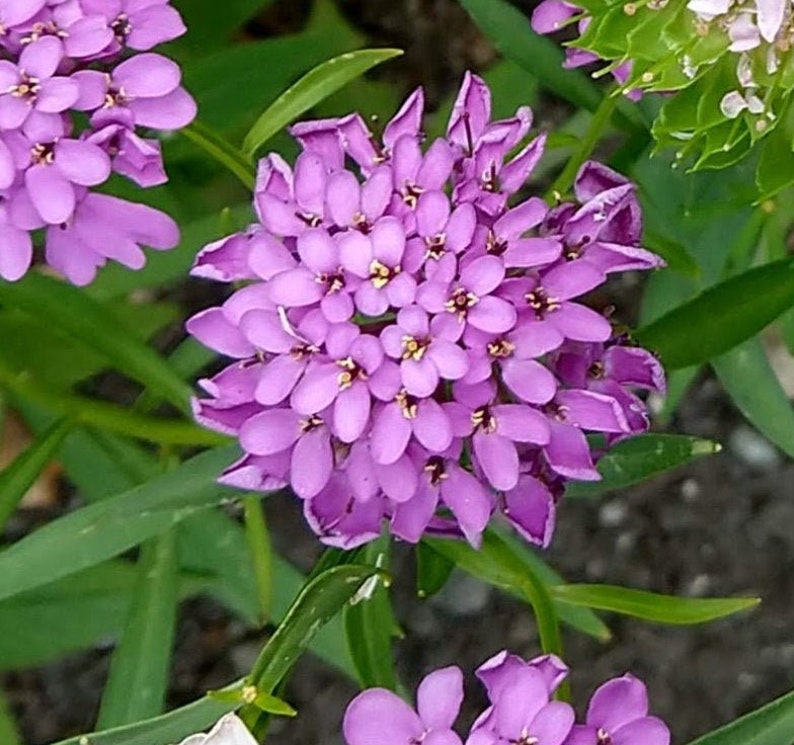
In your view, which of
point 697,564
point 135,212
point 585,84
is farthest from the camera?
point 697,564

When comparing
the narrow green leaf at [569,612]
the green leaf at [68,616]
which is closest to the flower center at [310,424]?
the narrow green leaf at [569,612]

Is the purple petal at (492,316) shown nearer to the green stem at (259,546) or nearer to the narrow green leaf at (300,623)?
the narrow green leaf at (300,623)

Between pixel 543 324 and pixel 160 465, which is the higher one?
pixel 543 324

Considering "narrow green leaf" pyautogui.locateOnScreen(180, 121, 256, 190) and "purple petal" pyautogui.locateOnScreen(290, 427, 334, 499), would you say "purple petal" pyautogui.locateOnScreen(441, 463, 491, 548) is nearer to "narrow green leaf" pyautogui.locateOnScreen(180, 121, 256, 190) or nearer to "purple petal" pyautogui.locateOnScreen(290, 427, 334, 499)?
"purple petal" pyautogui.locateOnScreen(290, 427, 334, 499)

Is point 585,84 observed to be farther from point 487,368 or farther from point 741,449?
point 741,449

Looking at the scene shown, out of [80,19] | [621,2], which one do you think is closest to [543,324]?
[621,2]

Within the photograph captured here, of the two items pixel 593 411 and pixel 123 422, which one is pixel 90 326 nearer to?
pixel 123 422

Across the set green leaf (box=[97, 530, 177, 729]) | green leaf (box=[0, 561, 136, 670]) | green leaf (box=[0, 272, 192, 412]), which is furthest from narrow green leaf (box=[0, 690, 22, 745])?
green leaf (box=[0, 272, 192, 412])
